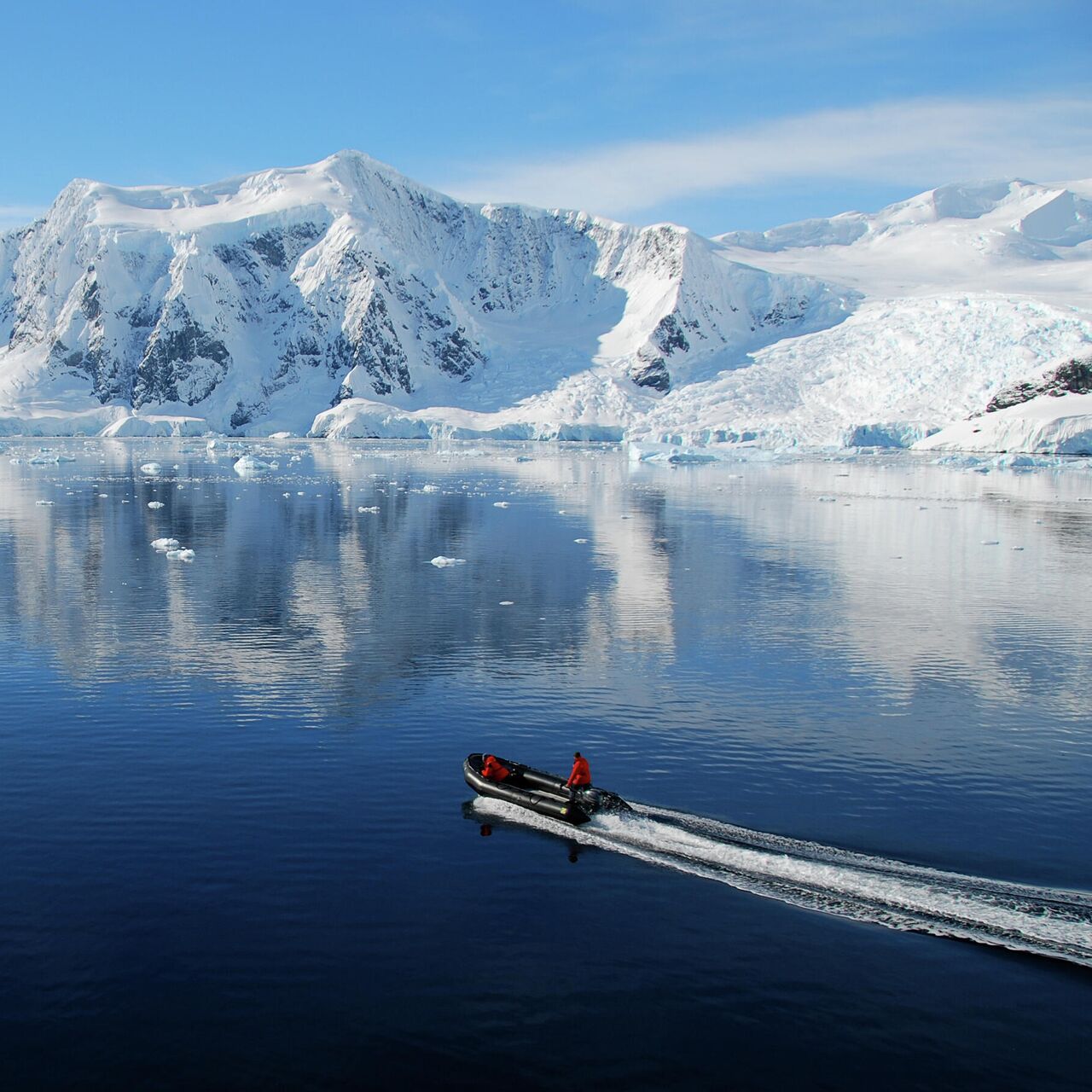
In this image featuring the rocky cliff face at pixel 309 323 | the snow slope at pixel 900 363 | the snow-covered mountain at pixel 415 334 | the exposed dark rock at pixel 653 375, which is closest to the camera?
the snow slope at pixel 900 363

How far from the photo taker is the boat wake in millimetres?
13781

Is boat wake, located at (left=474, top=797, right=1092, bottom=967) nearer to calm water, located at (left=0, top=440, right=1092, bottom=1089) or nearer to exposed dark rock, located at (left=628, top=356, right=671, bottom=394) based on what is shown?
calm water, located at (left=0, top=440, right=1092, bottom=1089)

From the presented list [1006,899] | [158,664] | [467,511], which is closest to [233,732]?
[158,664]

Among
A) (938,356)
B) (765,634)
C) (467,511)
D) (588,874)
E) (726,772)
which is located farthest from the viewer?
(938,356)

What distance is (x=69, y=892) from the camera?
1449 cm

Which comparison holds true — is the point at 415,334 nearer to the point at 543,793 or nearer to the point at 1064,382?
the point at 1064,382

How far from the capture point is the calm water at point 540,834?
462 inches

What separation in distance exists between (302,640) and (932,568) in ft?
81.8

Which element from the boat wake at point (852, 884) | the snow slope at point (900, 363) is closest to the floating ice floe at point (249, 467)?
the snow slope at point (900, 363)

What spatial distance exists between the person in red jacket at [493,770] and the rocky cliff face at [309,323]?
15478 cm

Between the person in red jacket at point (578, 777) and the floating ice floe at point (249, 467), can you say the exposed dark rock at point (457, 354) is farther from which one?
the person in red jacket at point (578, 777)

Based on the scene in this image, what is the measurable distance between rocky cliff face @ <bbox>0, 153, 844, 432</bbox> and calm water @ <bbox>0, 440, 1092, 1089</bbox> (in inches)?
5590

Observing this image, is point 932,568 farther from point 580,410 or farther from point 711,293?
point 711,293

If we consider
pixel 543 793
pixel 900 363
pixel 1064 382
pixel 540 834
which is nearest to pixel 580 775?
pixel 543 793
